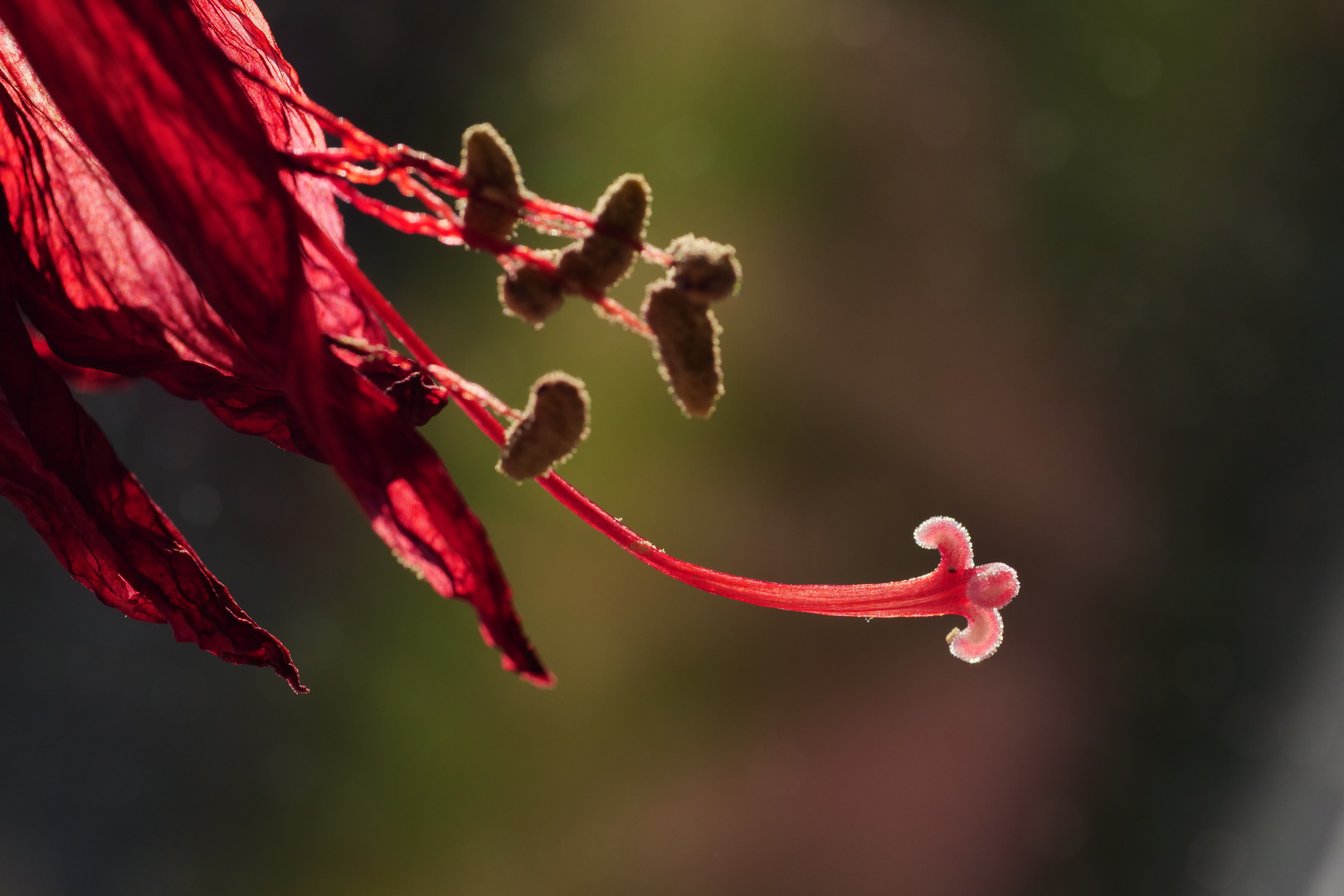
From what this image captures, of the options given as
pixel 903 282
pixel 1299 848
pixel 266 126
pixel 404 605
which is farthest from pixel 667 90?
pixel 1299 848

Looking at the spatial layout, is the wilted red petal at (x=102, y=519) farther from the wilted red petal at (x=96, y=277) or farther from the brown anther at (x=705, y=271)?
the brown anther at (x=705, y=271)

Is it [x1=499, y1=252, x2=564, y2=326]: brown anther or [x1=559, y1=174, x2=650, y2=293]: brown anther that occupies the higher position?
[x1=559, y1=174, x2=650, y2=293]: brown anther

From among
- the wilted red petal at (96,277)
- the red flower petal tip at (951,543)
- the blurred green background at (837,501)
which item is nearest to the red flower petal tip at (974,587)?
the red flower petal tip at (951,543)

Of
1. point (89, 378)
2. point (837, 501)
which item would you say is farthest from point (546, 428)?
point (837, 501)

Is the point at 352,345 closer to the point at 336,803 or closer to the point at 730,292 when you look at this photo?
the point at 730,292

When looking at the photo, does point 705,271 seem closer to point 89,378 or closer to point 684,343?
point 684,343

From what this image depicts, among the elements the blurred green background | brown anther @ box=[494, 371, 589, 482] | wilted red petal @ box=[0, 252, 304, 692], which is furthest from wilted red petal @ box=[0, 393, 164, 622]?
the blurred green background

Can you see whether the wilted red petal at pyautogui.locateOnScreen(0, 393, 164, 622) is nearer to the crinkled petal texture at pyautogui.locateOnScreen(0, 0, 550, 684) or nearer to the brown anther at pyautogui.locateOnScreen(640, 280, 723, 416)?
the crinkled petal texture at pyautogui.locateOnScreen(0, 0, 550, 684)

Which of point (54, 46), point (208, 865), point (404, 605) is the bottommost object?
point (208, 865)
